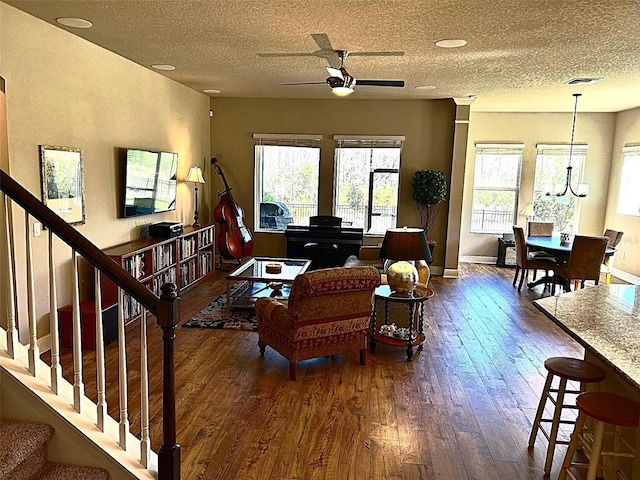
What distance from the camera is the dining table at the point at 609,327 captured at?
2.08m

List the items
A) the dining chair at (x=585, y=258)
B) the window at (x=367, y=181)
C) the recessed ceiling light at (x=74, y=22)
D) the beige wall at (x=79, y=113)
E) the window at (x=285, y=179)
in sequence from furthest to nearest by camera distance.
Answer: the window at (x=285, y=179), the window at (x=367, y=181), the dining chair at (x=585, y=258), the recessed ceiling light at (x=74, y=22), the beige wall at (x=79, y=113)

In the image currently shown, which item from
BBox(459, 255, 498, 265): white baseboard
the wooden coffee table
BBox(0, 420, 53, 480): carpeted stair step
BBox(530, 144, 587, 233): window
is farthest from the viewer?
BBox(459, 255, 498, 265): white baseboard

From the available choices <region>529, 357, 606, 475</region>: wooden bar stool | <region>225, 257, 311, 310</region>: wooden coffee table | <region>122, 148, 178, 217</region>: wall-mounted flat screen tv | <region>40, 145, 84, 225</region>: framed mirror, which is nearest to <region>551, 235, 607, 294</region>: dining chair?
<region>225, 257, 311, 310</region>: wooden coffee table

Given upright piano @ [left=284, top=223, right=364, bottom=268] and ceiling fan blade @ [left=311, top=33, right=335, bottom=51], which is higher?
ceiling fan blade @ [left=311, top=33, right=335, bottom=51]

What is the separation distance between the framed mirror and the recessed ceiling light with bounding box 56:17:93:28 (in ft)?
3.42

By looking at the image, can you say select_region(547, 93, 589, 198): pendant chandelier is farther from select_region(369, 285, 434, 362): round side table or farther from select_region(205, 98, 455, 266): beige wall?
select_region(369, 285, 434, 362): round side table

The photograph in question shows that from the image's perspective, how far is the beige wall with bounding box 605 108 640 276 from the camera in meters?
7.94

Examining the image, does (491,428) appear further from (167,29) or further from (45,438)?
(167,29)

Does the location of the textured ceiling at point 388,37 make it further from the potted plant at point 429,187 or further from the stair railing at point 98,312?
the stair railing at point 98,312

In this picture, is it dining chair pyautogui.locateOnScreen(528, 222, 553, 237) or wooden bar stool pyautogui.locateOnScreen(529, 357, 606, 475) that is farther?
dining chair pyautogui.locateOnScreen(528, 222, 553, 237)

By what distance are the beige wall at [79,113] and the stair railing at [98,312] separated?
1968 mm

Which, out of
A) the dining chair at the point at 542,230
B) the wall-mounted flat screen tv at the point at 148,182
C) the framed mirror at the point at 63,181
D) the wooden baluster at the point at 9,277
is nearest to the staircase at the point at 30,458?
the wooden baluster at the point at 9,277

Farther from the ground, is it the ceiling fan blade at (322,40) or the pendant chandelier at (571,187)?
the ceiling fan blade at (322,40)

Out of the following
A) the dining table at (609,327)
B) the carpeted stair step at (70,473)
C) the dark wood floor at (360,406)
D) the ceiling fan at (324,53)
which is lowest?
the dark wood floor at (360,406)
